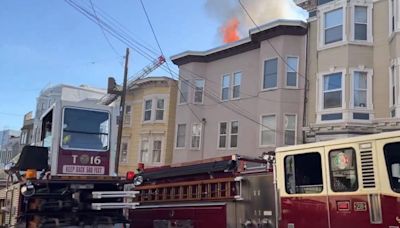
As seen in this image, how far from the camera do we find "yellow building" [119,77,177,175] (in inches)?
1258

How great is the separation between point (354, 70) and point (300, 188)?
14418 millimetres

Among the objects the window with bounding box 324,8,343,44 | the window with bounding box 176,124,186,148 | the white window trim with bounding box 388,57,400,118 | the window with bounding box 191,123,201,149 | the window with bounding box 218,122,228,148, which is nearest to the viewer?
the white window trim with bounding box 388,57,400,118

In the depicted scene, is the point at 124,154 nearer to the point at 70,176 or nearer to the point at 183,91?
the point at 183,91

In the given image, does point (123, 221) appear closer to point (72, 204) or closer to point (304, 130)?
point (72, 204)

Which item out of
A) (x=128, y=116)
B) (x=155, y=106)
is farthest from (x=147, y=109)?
(x=128, y=116)

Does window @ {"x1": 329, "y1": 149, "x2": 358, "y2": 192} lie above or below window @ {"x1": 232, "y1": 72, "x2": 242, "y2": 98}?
below

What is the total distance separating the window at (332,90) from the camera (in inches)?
813

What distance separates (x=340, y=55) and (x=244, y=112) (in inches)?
243

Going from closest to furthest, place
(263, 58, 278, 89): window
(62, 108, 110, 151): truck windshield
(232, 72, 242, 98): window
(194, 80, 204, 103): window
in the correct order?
(62, 108, 110, 151): truck windshield
(263, 58, 278, 89): window
(232, 72, 242, 98): window
(194, 80, 204, 103): window

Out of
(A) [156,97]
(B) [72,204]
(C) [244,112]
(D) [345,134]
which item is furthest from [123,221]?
(A) [156,97]

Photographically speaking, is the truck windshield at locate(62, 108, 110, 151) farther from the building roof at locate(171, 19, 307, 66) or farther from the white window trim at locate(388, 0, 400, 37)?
the building roof at locate(171, 19, 307, 66)

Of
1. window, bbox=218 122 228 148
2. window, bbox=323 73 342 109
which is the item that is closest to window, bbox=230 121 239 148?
window, bbox=218 122 228 148

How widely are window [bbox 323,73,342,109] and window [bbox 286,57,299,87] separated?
6.50 feet

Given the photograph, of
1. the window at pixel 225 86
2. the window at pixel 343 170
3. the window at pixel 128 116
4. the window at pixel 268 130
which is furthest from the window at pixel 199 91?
the window at pixel 343 170
